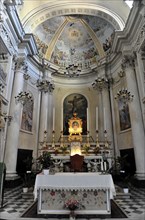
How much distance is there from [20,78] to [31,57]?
8.21 ft

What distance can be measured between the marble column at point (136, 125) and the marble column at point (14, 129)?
19.8 feet

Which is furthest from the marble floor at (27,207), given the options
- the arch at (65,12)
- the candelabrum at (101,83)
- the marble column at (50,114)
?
the arch at (65,12)

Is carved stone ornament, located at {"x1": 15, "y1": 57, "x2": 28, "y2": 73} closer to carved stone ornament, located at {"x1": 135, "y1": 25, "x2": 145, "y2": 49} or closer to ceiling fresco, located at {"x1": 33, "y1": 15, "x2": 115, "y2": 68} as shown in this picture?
ceiling fresco, located at {"x1": 33, "y1": 15, "x2": 115, "y2": 68}

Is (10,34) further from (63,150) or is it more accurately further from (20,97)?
(63,150)

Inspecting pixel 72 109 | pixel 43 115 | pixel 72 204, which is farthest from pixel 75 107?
pixel 72 204

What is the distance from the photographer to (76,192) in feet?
14.3

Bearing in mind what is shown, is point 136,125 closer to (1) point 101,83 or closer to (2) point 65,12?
(1) point 101,83

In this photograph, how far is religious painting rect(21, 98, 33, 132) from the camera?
10.5 metres

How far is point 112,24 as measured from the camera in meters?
11.5

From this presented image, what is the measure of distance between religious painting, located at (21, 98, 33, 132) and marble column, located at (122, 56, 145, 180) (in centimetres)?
Answer: 628

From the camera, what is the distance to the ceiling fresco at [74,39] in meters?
13.0

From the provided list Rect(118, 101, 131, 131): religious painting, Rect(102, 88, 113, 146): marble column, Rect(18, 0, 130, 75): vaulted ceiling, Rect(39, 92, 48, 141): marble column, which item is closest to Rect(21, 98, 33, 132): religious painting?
Rect(39, 92, 48, 141): marble column

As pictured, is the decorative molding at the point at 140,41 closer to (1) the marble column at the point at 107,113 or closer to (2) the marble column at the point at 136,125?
(2) the marble column at the point at 136,125

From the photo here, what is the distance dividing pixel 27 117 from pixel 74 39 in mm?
7884
